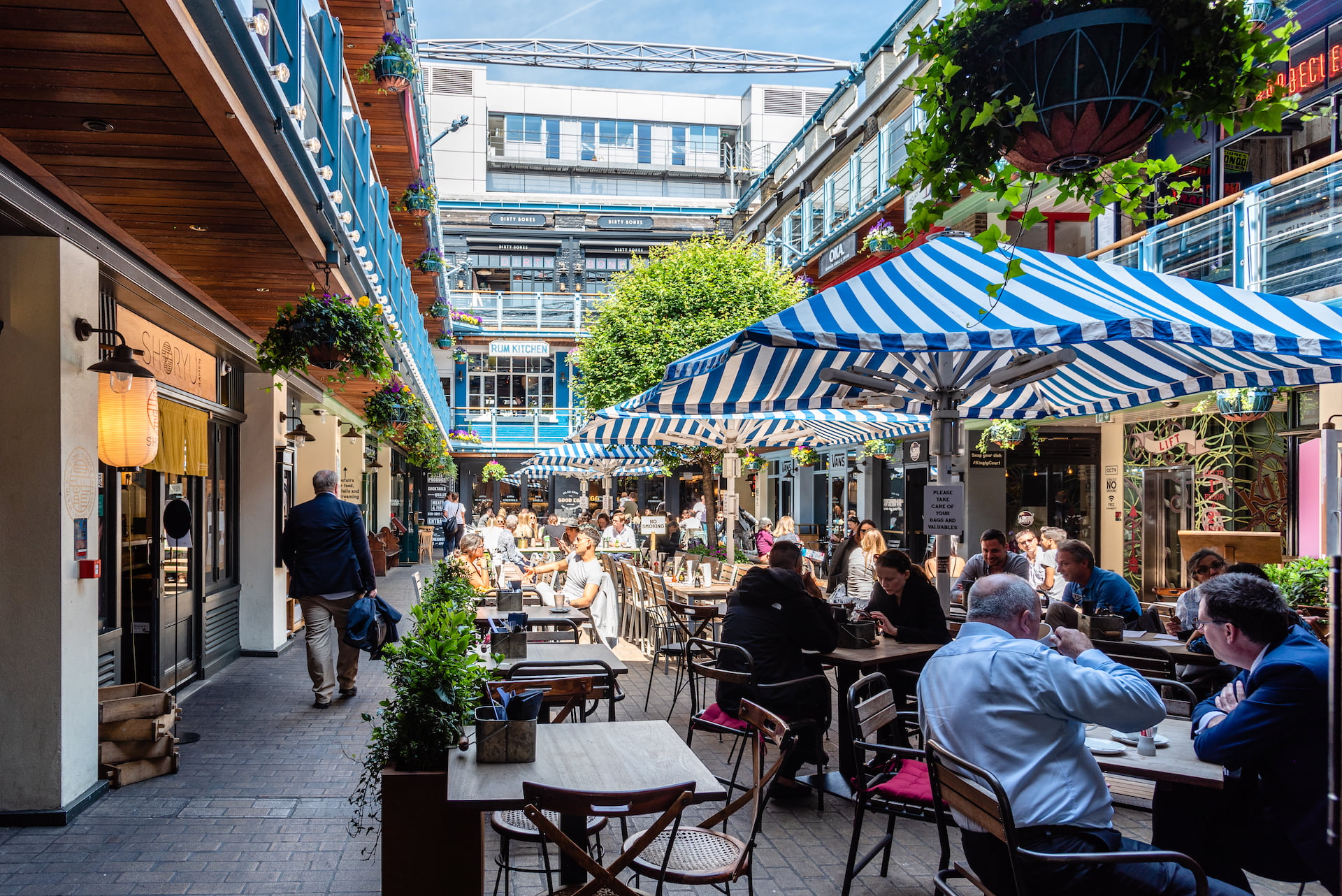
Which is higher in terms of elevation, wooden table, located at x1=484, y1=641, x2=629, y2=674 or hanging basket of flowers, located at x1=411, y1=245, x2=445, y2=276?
hanging basket of flowers, located at x1=411, y1=245, x2=445, y2=276

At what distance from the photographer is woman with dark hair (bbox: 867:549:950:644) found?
6.36 metres

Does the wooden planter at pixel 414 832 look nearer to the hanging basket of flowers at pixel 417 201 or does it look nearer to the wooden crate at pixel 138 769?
the wooden crate at pixel 138 769

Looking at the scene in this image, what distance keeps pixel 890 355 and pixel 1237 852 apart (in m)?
3.62

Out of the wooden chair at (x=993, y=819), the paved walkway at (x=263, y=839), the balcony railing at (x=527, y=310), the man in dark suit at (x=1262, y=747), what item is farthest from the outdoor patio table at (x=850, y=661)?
the balcony railing at (x=527, y=310)

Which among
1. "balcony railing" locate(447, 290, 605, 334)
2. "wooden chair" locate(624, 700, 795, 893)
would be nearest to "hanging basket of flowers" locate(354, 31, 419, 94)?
"wooden chair" locate(624, 700, 795, 893)

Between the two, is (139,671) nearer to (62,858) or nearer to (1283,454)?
(62,858)

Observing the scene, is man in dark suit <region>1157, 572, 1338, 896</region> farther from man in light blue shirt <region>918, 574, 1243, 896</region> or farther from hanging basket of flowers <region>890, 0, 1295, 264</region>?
hanging basket of flowers <region>890, 0, 1295, 264</region>

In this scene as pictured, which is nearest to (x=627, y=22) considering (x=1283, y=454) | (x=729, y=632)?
(x=1283, y=454)

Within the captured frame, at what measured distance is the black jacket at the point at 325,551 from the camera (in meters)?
7.82

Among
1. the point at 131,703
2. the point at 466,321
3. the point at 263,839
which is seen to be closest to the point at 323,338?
the point at 131,703

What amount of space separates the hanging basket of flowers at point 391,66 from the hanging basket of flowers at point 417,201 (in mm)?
4362

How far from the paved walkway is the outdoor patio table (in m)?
0.20

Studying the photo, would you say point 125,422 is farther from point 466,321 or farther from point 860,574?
point 466,321

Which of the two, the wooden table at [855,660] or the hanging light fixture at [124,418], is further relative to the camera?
the hanging light fixture at [124,418]
